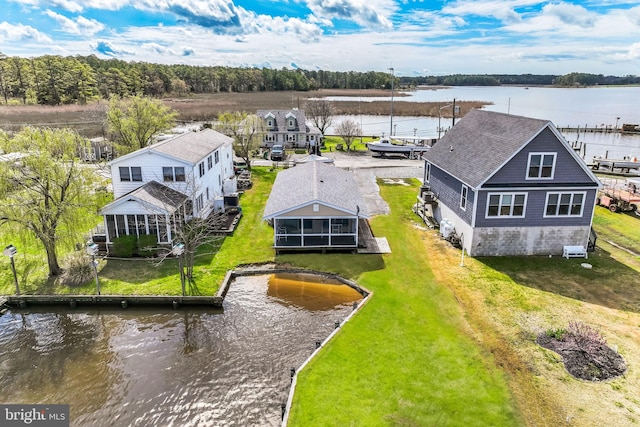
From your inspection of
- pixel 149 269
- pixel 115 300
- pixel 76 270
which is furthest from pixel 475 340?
pixel 76 270

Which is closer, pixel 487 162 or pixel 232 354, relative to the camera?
pixel 232 354

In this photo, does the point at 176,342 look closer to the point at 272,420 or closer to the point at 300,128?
the point at 272,420

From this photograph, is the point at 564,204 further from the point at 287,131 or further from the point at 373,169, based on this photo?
the point at 287,131

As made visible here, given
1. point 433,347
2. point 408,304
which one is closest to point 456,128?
point 408,304

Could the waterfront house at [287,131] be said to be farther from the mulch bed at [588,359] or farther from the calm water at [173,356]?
the mulch bed at [588,359]

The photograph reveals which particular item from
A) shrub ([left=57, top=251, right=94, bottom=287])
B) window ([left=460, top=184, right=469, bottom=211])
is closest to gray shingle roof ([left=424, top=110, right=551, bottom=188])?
window ([left=460, top=184, right=469, bottom=211])

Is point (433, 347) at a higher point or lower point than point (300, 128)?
lower
